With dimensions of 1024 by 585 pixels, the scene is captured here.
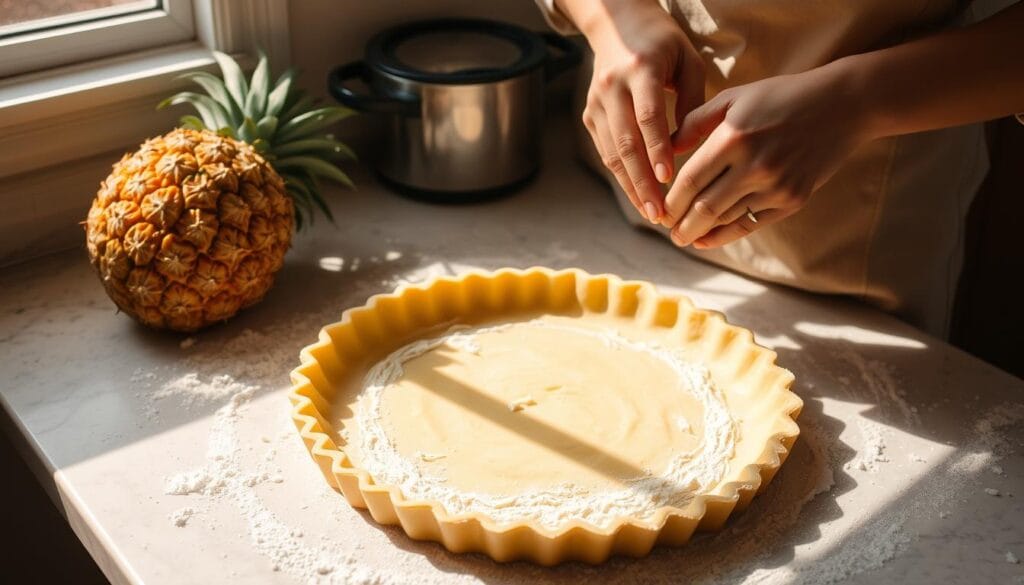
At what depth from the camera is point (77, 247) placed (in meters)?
1.41

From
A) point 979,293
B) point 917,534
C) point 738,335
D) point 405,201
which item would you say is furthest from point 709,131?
point 979,293

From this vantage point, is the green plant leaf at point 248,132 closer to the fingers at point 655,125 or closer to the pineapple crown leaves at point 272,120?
the pineapple crown leaves at point 272,120

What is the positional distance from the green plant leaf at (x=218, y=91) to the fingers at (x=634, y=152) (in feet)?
1.63

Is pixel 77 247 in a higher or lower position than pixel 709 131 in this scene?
lower

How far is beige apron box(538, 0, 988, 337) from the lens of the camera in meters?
1.22

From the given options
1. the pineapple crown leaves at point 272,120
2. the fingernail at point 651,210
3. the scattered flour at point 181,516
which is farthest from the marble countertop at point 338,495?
the fingernail at point 651,210

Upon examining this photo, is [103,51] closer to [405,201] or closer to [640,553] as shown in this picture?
[405,201]

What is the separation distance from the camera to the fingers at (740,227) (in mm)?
1118

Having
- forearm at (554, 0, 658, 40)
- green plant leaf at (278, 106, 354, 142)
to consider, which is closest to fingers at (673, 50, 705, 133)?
forearm at (554, 0, 658, 40)

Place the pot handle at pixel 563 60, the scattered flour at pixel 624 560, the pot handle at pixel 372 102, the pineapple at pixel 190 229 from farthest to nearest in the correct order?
the pot handle at pixel 563 60
the pot handle at pixel 372 102
the pineapple at pixel 190 229
the scattered flour at pixel 624 560

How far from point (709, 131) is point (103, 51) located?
82 cm

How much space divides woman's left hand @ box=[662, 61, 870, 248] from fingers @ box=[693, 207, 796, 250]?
0.04 ft

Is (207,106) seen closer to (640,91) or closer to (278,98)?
(278,98)

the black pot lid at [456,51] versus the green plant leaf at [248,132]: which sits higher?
the black pot lid at [456,51]
